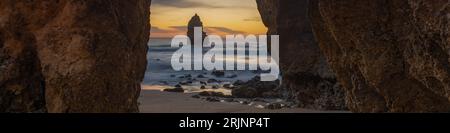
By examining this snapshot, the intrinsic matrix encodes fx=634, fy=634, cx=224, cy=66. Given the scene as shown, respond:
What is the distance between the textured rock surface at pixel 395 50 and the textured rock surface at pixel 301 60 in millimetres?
8229

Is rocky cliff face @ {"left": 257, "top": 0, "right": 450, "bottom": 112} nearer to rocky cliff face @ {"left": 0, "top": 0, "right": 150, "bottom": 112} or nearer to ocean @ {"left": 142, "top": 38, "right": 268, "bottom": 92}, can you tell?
rocky cliff face @ {"left": 0, "top": 0, "right": 150, "bottom": 112}

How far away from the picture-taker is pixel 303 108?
1741 cm

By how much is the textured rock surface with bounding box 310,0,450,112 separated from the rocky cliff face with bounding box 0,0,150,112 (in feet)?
8.79

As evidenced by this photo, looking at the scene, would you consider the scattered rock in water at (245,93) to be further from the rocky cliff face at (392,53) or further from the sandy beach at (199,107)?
the rocky cliff face at (392,53)

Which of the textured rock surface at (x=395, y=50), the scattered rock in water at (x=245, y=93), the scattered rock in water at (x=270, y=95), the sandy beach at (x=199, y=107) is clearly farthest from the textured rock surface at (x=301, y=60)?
the textured rock surface at (x=395, y=50)

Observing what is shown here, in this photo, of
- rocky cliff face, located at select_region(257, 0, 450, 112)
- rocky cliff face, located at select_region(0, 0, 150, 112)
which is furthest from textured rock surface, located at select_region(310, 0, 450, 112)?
rocky cliff face, located at select_region(0, 0, 150, 112)

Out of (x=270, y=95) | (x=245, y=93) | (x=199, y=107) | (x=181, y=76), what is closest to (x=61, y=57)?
(x=199, y=107)

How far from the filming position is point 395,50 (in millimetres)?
6906

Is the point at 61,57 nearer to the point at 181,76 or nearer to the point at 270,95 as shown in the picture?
the point at 270,95

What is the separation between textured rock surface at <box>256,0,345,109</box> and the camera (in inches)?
659

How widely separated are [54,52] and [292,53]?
12.0 metres

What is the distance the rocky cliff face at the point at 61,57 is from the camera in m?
6.51
